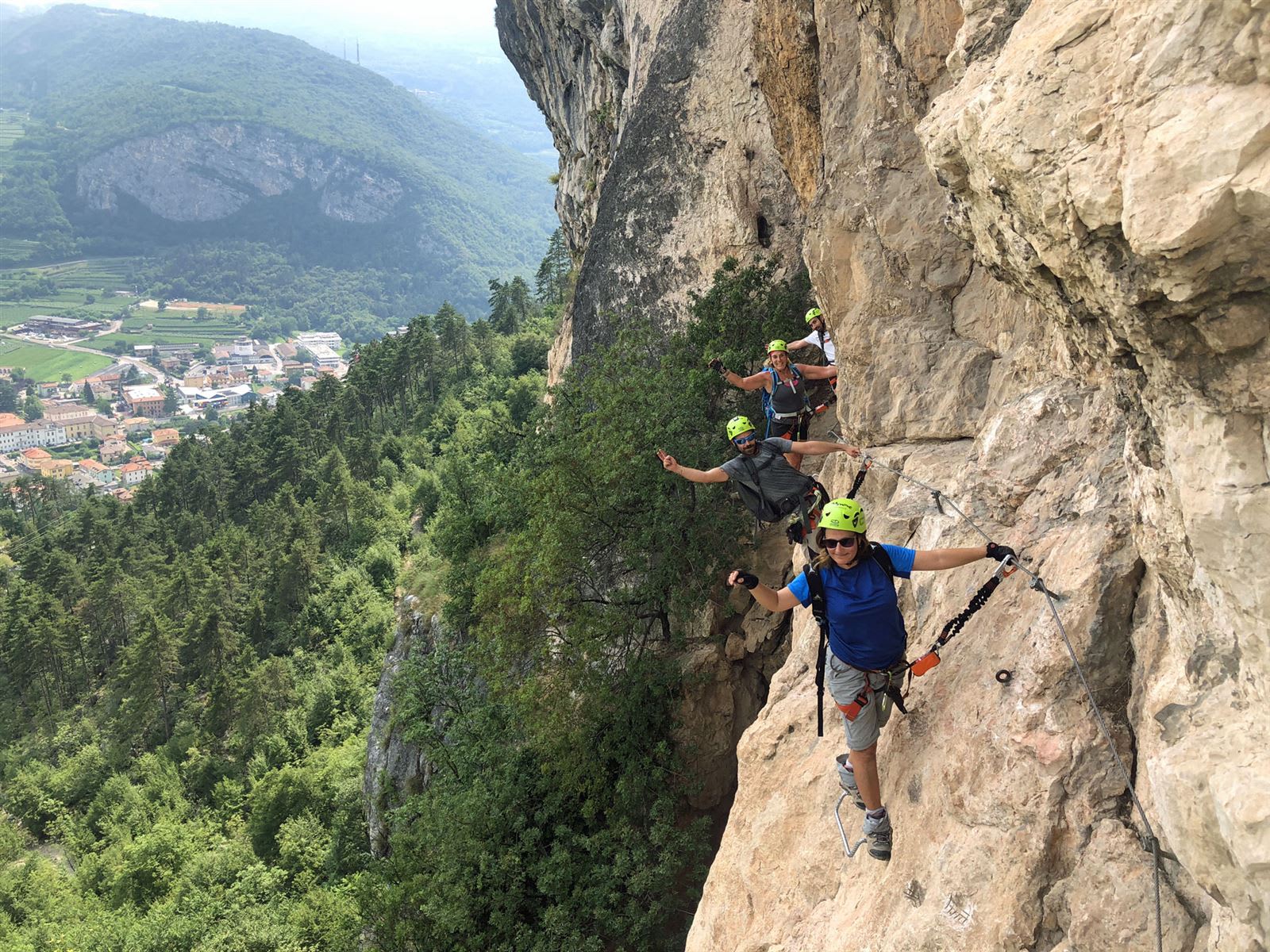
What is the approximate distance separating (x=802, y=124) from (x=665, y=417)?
5763mm

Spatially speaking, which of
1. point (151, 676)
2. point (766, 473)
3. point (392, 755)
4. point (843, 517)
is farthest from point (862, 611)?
point (151, 676)

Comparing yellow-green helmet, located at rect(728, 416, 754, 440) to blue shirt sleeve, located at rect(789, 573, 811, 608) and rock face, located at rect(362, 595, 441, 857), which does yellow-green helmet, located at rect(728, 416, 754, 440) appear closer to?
blue shirt sleeve, located at rect(789, 573, 811, 608)

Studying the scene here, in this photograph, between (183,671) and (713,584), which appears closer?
(713,584)

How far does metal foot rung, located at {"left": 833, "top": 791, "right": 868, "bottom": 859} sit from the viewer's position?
25.0 ft

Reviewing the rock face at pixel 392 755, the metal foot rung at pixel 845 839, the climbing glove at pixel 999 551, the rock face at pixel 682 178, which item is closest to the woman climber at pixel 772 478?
the metal foot rung at pixel 845 839

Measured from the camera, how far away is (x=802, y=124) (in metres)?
15.1

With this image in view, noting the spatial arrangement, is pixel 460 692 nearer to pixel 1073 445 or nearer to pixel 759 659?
pixel 759 659

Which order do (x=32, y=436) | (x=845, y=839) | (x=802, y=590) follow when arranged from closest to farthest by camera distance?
(x=802, y=590)
(x=845, y=839)
(x=32, y=436)

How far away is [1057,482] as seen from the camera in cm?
775

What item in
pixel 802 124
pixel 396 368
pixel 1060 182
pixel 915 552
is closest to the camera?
pixel 1060 182

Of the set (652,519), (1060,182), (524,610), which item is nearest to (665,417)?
(652,519)

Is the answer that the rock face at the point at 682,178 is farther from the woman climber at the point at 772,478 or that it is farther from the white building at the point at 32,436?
the white building at the point at 32,436

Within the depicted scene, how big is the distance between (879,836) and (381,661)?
43922 mm

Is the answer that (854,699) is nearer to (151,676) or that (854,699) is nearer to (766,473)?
(766,473)
